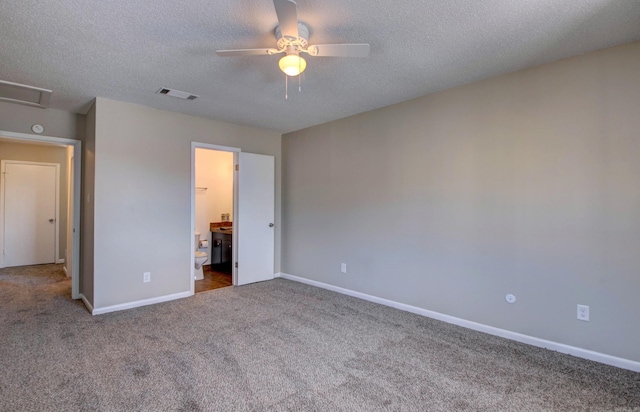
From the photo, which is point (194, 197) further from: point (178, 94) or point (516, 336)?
point (516, 336)

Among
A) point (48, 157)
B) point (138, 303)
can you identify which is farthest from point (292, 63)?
point (48, 157)

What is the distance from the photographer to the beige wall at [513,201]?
2.29 m

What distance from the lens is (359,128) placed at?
13.1 ft

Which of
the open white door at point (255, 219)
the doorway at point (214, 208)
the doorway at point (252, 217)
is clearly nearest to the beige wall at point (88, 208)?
the doorway at point (252, 217)

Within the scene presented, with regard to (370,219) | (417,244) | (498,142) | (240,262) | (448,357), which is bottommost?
(448,357)

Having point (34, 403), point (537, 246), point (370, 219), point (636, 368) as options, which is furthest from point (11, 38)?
point (636, 368)

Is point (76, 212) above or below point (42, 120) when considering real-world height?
below

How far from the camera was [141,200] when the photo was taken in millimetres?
3664

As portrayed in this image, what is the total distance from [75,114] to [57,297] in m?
2.36

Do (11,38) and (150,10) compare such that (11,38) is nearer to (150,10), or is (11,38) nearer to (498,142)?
(150,10)

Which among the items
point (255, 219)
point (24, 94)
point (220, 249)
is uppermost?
point (24, 94)

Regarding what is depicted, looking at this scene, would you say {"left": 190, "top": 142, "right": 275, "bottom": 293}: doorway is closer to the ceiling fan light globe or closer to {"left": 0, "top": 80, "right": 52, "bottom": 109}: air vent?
{"left": 0, "top": 80, "right": 52, "bottom": 109}: air vent

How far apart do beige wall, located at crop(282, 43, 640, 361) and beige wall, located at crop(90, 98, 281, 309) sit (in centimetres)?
216

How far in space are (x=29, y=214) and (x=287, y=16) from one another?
7070 millimetres
